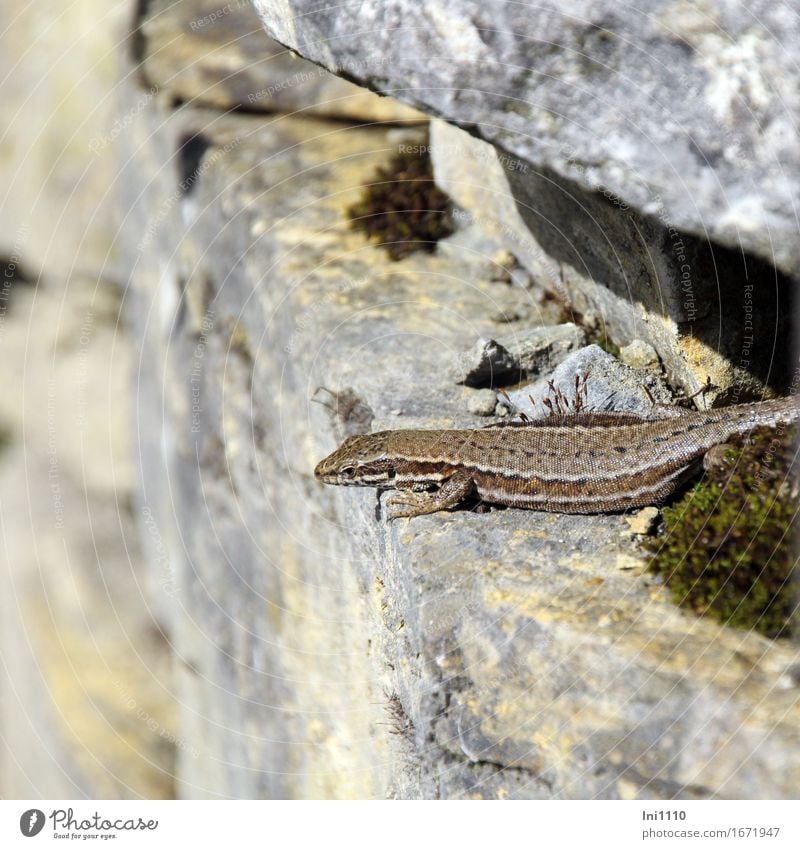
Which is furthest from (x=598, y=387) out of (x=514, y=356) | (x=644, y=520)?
(x=644, y=520)

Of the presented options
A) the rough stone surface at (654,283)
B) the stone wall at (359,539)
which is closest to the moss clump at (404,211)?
the stone wall at (359,539)

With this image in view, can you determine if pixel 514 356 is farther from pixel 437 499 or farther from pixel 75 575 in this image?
pixel 75 575

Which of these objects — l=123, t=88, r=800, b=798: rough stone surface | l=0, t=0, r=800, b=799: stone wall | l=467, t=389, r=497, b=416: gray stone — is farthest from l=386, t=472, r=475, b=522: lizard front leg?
l=467, t=389, r=497, b=416: gray stone

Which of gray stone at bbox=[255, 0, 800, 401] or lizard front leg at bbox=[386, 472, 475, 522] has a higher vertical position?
gray stone at bbox=[255, 0, 800, 401]

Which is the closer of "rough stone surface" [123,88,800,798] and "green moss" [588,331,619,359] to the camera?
"rough stone surface" [123,88,800,798]

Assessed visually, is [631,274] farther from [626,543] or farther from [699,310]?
[626,543]

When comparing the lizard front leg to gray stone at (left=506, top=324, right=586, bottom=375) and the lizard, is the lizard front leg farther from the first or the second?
gray stone at (left=506, top=324, right=586, bottom=375)
